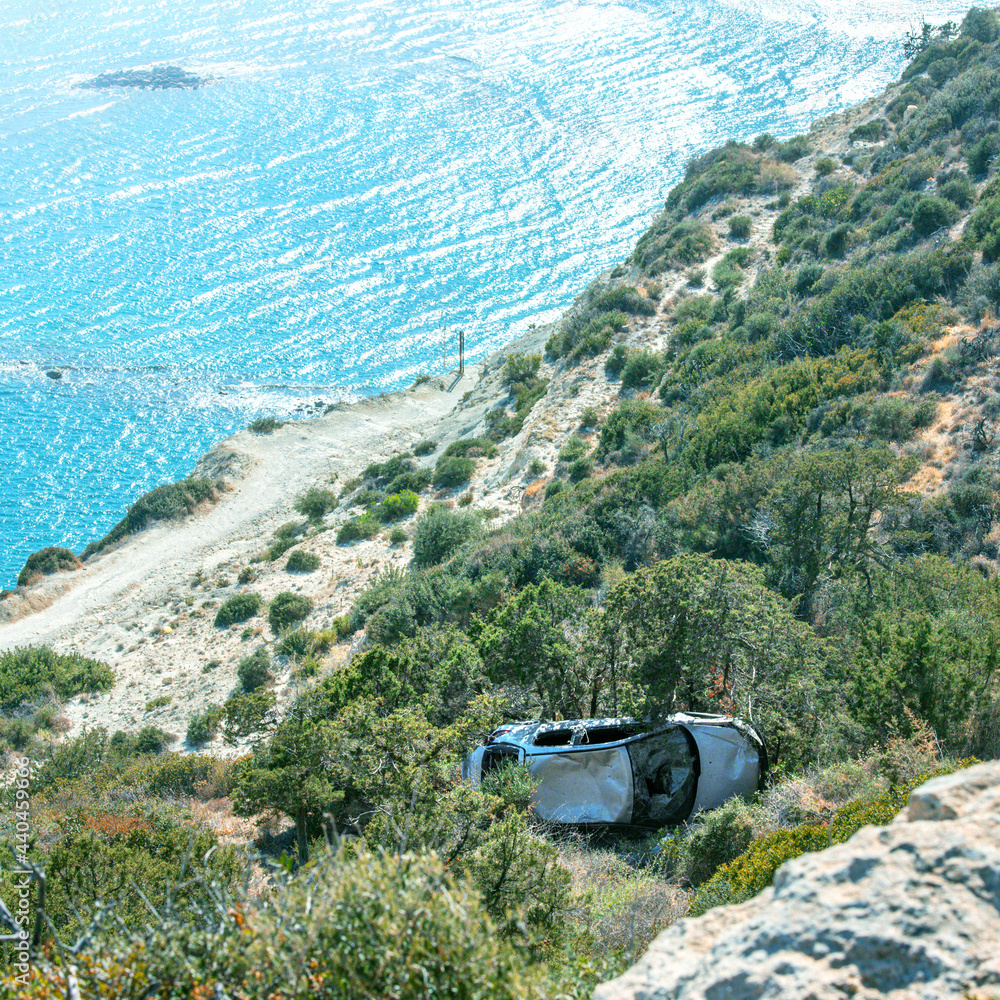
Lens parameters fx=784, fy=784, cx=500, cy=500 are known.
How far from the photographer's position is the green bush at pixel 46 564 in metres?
36.4

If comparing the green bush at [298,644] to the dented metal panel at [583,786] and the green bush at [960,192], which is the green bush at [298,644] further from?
the green bush at [960,192]

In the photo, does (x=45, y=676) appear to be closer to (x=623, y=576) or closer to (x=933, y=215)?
(x=623, y=576)

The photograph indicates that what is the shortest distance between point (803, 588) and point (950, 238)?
17096 millimetres

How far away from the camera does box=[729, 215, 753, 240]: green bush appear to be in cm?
3928

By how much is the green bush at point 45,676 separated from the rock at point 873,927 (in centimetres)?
2396

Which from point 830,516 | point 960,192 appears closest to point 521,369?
point 960,192

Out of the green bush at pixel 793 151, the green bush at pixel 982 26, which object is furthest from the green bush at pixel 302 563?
the green bush at pixel 982 26

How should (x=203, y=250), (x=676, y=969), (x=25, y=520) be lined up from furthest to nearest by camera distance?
(x=203, y=250), (x=25, y=520), (x=676, y=969)

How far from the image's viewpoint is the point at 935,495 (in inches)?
621

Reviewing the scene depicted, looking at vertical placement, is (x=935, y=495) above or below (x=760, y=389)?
below

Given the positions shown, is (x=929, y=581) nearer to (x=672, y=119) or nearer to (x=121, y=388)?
(x=121, y=388)

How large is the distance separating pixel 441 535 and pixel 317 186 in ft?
184

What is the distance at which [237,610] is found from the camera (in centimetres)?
2723

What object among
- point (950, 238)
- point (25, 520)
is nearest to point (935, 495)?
point (950, 238)
